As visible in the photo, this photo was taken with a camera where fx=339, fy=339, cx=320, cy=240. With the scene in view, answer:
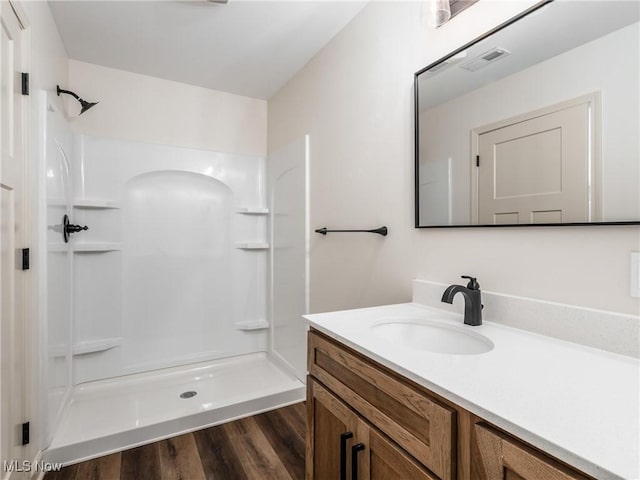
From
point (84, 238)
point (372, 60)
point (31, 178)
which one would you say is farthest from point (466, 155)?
point (84, 238)

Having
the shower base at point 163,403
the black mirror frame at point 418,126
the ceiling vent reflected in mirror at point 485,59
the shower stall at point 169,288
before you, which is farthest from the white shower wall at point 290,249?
the ceiling vent reflected in mirror at point 485,59

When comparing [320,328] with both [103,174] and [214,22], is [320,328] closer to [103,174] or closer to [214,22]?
[214,22]

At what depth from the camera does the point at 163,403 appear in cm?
225

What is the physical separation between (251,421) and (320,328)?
4.44 feet

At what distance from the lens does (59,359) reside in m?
1.95

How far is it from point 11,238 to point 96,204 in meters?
1.21

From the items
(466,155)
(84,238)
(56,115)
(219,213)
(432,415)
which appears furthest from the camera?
(219,213)

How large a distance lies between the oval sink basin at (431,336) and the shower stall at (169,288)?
1231 mm

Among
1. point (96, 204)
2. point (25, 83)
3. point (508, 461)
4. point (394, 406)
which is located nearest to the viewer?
point (508, 461)

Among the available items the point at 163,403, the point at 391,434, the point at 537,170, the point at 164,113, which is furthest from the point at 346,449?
the point at 164,113

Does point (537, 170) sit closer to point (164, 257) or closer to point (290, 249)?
point (290, 249)

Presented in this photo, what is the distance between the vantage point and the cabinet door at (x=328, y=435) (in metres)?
1.01

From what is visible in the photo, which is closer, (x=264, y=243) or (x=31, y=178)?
(x=31, y=178)

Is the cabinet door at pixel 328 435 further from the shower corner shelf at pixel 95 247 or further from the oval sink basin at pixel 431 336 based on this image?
the shower corner shelf at pixel 95 247
